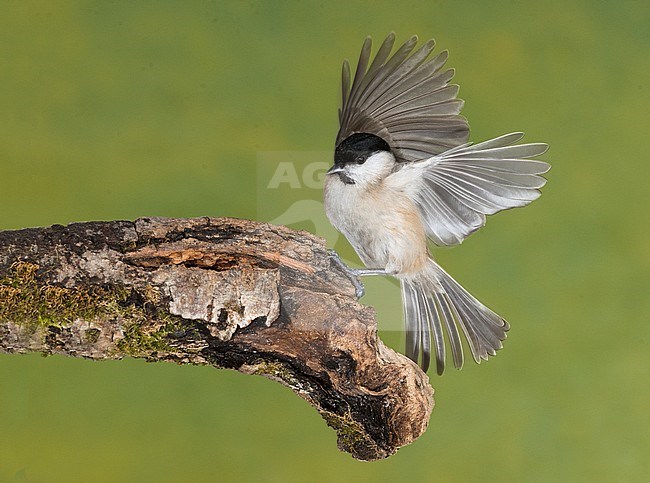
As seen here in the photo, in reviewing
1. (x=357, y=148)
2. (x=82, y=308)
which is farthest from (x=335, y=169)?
(x=82, y=308)

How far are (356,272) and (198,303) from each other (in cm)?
30

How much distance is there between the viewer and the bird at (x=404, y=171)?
1.33 m

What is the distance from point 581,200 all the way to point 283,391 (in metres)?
0.78

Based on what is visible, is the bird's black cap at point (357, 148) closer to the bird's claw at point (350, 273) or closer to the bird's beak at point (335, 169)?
the bird's beak at point (335, 169)

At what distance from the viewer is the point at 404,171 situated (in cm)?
135

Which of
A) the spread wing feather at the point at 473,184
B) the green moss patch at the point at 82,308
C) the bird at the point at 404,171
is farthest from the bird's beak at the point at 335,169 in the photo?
the green moss patch at the point at 82,308

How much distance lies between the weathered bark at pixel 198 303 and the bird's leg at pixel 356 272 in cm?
2

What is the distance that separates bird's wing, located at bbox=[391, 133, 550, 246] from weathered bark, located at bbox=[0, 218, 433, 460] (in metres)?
0.24

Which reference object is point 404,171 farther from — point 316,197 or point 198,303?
point 198,303

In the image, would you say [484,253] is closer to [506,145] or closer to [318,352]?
[506,145]

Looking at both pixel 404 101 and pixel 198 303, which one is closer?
pixel 198 303

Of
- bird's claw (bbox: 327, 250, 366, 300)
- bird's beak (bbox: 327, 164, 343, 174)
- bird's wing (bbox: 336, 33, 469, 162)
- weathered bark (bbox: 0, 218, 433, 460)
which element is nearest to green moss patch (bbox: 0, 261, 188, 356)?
weathered bark (bbox: 0, 218, 433, 460)

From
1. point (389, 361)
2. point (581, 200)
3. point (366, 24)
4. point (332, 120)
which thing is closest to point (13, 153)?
point (332, 120)

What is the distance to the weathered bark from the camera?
3.69 ft
